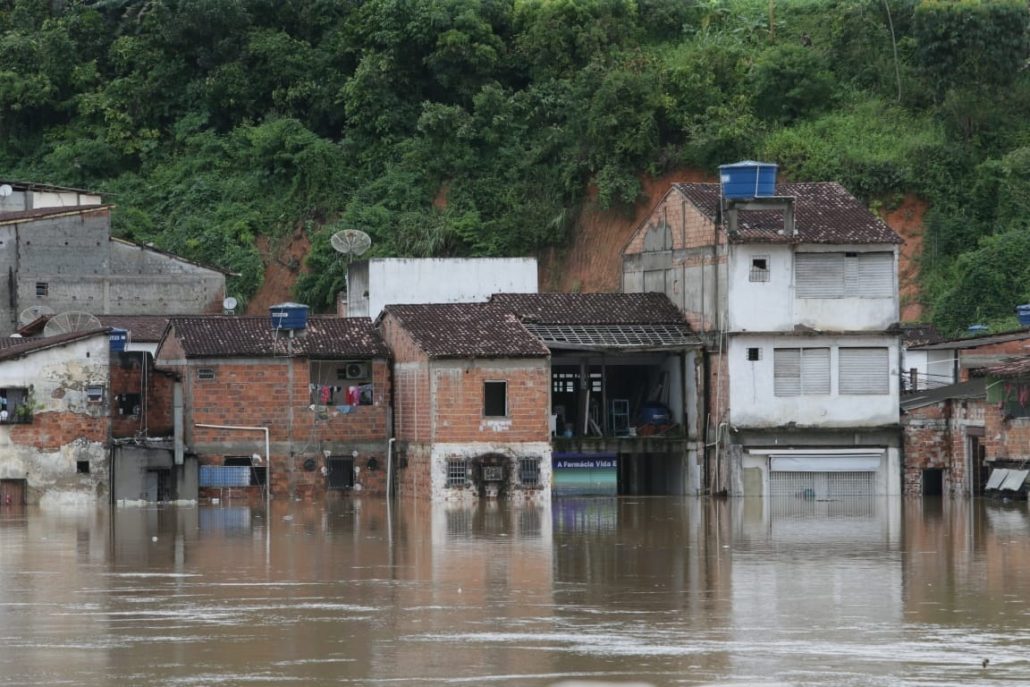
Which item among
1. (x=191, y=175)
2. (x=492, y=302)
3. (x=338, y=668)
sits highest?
(x=191, y=175)

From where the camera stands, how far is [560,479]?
2069 inches

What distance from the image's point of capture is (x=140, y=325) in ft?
199

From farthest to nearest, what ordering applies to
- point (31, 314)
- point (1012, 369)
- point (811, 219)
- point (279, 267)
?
1. point (279, 267)
2. point (31, 314)
3. point (811, 219)
4. point (1012, 369)

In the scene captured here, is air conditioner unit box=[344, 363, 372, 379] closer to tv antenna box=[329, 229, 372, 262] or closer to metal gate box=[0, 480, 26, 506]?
metal gate box=[0, 480, 26, 506]

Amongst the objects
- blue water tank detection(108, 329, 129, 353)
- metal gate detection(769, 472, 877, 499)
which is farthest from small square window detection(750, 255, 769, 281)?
blue water tank detection(108, 329, 129, 353)

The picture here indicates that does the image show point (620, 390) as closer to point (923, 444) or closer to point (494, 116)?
point (923, 444)

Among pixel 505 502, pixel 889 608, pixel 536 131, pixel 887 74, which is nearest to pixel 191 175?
pixel 536 131

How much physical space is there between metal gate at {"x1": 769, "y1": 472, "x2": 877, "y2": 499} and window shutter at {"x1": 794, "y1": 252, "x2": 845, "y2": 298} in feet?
14.4

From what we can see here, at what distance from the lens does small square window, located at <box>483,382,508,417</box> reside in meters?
50.6

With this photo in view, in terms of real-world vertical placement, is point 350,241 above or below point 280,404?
above

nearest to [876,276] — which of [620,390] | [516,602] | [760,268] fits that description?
[760,268]

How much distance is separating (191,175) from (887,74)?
24.5 meters

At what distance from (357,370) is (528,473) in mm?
5476

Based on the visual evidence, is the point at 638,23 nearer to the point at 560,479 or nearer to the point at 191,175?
the point at 191,175
